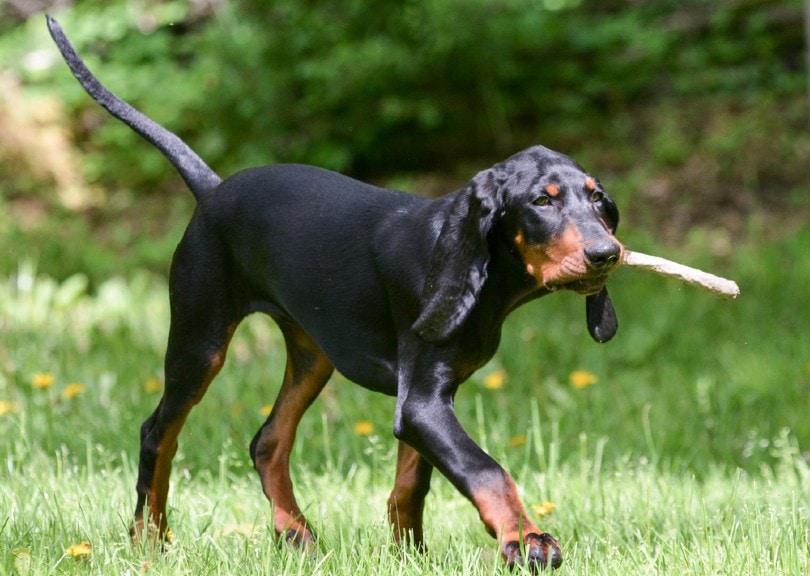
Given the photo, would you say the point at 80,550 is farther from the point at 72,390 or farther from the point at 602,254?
the point at 72,390

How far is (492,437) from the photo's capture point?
180 inches

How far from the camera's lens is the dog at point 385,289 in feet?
9.63

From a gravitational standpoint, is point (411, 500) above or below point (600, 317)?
below

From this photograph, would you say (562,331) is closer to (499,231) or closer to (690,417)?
(690,417)

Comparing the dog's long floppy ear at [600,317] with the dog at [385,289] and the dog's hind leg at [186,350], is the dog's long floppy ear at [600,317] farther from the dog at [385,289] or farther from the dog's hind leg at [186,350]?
the dog's hind leg at [186,350]

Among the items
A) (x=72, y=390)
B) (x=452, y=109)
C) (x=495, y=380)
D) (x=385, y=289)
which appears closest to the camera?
(x=385, y=289)

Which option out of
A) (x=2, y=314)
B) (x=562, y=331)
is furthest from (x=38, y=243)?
(x=562, y=331)

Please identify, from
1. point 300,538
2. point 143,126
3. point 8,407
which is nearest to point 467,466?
point 300,538

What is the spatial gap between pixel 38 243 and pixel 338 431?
14.2 ft

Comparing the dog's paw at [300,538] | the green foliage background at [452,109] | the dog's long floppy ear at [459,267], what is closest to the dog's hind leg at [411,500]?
the dog's paw at [300,538]

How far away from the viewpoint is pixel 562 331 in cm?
626

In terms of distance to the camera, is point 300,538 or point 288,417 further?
point 288,417

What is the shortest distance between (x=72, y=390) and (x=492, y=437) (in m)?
1.79

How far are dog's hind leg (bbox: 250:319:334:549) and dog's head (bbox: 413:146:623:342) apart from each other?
92 cm
